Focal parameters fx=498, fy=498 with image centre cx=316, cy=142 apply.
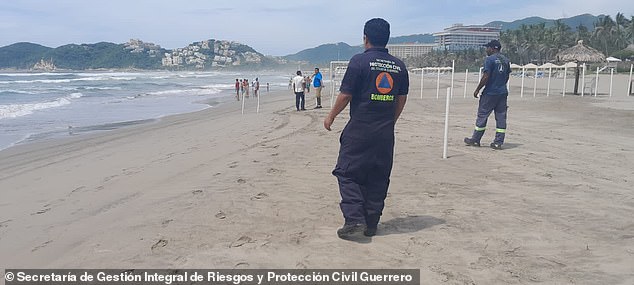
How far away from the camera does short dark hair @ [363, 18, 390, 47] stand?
412 centimetres

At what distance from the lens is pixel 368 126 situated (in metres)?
4.05

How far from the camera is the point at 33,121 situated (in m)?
17.7

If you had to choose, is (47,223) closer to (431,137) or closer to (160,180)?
(160,180)

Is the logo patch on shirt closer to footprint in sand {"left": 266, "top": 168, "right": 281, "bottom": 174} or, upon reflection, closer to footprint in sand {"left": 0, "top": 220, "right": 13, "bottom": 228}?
footprint in sand {"left": 266, "top": 168, "right": 281, "bottom": 174}

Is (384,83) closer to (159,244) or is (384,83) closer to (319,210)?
(319,210)

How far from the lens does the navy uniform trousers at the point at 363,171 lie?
160 inches

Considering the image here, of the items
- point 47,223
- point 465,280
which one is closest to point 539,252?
point 465,280

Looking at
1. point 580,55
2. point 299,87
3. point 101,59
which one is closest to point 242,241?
point 299,87

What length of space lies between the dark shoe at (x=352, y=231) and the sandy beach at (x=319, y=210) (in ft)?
0.20

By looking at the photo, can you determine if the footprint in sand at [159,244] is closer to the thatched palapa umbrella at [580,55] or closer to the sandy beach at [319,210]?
the sandy beach at [319,210]

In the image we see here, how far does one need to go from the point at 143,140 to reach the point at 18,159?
2.87m
